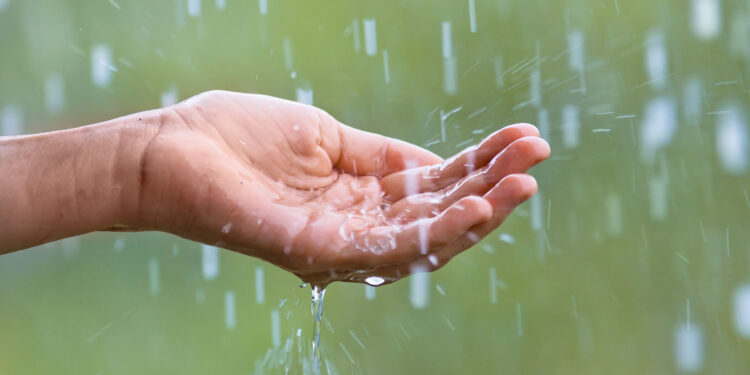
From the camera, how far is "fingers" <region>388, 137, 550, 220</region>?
3.07 feet

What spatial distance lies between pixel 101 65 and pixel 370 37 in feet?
2.42

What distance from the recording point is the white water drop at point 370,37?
2.04m

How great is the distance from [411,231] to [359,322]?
1358 mm

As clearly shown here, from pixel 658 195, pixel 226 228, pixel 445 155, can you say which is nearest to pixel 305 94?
pixel 445 155

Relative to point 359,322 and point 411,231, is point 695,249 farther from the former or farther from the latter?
point 411,231

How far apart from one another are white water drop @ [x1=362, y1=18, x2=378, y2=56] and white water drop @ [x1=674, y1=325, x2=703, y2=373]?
125cm

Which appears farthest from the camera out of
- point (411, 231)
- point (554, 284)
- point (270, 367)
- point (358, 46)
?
point (270, 367)

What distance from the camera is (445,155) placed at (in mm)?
2262

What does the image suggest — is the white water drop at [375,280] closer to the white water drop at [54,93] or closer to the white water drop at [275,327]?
the white water drop at [275,327]

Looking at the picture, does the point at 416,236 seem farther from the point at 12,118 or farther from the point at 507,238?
the point at 12,118

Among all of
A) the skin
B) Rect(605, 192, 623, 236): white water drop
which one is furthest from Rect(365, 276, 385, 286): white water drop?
Rect(605, 192, 623, 236): white water drop

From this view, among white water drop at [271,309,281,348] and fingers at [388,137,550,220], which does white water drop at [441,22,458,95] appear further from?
fingers at [388,137,550,220]

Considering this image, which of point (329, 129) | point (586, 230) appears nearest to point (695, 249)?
point (586, 230)

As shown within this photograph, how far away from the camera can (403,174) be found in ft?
3.59
